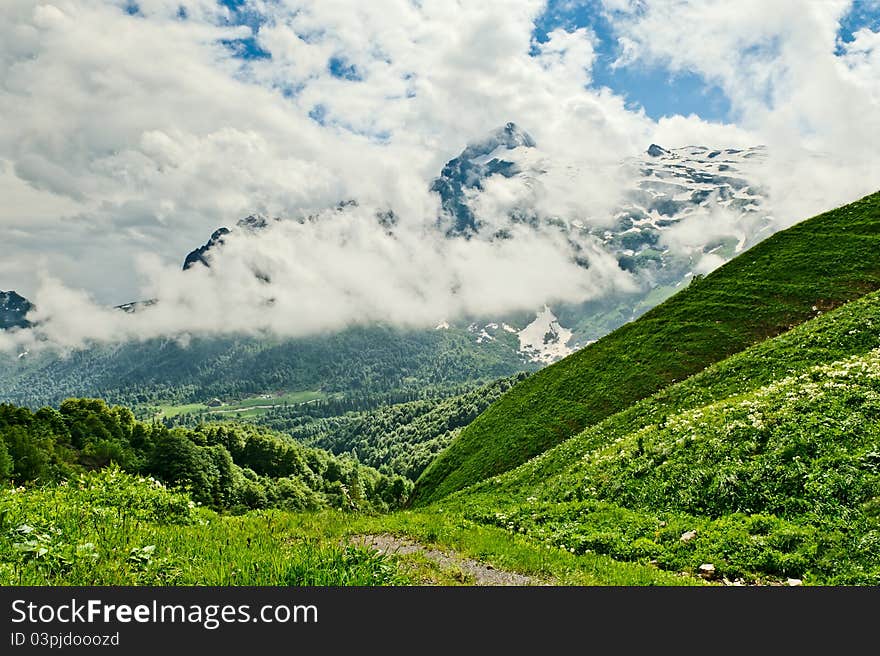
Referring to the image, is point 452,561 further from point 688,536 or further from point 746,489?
point 746,489

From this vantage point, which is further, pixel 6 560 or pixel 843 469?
pixel 843 469

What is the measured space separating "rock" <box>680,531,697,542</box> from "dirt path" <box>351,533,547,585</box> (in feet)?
23.4

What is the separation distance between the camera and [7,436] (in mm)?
78062

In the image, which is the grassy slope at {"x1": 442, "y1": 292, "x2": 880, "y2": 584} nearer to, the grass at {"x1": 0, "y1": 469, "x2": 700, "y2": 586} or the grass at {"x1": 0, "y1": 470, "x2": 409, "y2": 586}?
the grass at {"x1": 0, "y1": 469, "x2": 700, "y2": 586}

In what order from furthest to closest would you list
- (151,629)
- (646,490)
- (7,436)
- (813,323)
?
(7,436)
(813,323)
(646,490)
(151,629)

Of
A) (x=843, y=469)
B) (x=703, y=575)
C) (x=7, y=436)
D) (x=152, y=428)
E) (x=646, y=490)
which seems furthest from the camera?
(x=152, y=428)

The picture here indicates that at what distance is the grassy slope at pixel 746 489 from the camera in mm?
13500

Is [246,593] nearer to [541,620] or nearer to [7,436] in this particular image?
[541,620]

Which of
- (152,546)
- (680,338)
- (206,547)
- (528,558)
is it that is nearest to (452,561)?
(528,558)

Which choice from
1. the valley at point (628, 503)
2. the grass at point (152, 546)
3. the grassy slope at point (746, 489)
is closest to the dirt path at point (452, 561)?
the valley at point (628, 503)

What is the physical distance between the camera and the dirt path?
10750mm

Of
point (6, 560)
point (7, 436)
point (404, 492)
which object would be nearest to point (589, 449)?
point (6, 560)

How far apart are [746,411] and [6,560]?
26.0 meters

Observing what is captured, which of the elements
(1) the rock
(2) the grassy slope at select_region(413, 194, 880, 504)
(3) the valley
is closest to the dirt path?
(3) the valley
